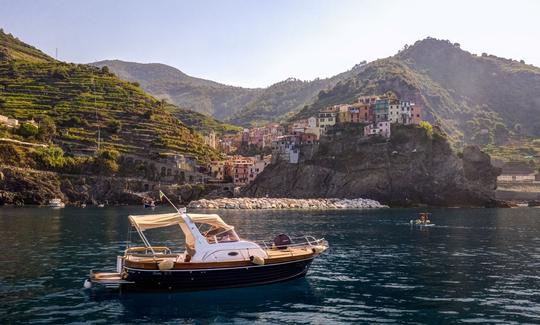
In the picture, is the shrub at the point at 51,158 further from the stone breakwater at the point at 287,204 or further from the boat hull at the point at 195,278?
the boat hull at the point at 195,278

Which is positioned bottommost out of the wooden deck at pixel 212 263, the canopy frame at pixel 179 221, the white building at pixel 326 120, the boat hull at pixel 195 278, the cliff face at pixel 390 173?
the boat hull at pixel 195 278

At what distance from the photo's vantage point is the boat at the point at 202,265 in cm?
2480

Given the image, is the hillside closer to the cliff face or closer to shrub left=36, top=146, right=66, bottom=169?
shrub left=36, top=146, right=66, bottom=169

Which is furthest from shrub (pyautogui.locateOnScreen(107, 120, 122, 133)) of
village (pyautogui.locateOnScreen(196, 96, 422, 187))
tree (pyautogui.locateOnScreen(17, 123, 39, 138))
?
village (pyautogui.locateOnScreen(196, 96, 422, 187))

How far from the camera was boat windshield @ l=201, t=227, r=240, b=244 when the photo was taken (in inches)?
1037

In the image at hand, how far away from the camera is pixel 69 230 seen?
5444 centimetres

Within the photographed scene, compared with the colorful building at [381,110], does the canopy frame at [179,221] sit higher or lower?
lower

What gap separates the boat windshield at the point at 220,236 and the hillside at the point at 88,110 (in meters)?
113

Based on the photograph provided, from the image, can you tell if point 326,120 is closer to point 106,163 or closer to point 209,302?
point 106,163

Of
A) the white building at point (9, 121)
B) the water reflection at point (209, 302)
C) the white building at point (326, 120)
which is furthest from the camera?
the white building at point (326, 120)

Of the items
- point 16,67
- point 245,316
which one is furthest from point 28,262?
point 16,67

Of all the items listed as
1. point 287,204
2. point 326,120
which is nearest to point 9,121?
point 287,204

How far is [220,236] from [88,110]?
13672 centimetres

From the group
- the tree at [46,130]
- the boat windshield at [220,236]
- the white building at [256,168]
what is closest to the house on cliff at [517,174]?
the white building at [256,168]
